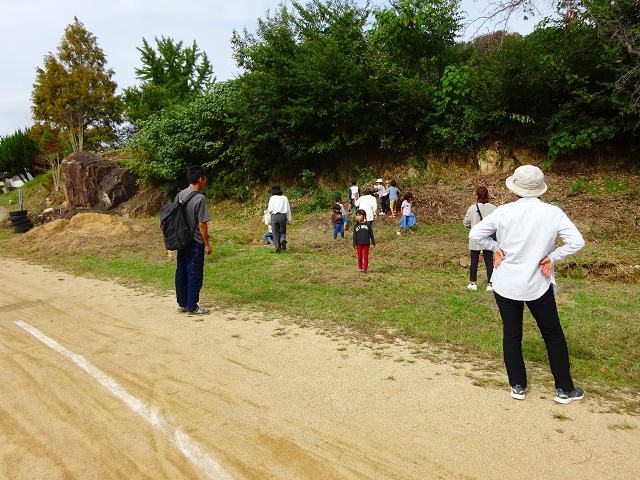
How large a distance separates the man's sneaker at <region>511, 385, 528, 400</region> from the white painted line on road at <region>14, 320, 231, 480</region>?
2577mm

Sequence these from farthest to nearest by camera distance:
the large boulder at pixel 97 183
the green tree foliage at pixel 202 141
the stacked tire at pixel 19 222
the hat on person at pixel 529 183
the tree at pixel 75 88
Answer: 1. the tree at pixel 75 88
2. the large boulder at pixel 97 183
3. the green tree foliage at pixel 202 141
4. the stacked tire at pixel 19 222
5. the hat on person at pixel 529 183

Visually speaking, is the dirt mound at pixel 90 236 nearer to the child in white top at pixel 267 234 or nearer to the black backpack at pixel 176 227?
the child in white top at pixel 267 234

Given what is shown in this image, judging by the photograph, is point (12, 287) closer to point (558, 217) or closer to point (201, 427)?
point (201, 427)

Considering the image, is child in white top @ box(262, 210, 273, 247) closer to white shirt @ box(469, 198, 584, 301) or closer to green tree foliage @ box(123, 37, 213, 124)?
white shirt @ box(469, 198, 584, 301)

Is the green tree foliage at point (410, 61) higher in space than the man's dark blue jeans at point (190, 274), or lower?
higher

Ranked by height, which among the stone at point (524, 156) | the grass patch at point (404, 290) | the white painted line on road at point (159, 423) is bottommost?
the grass patch at point (404, 290)

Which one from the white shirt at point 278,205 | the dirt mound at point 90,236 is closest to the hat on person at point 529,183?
the white shirt at point 278,205

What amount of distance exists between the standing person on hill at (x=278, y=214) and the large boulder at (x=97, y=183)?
18.6 m

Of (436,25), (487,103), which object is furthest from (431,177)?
(436,25)

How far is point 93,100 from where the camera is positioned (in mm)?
38250

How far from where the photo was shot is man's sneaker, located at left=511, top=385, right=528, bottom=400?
14.4 feet

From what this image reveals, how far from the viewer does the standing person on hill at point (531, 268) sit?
429cm

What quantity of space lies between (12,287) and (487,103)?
16242 millimetres

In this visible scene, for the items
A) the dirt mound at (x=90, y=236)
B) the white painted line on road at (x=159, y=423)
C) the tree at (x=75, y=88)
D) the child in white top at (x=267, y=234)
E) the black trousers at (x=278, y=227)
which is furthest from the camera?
the tree at (x=75, y=88)
